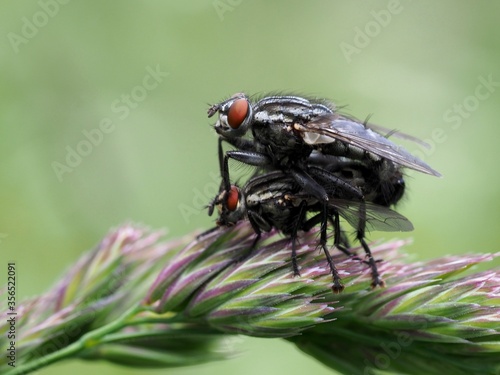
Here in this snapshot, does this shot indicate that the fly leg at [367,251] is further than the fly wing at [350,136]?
No

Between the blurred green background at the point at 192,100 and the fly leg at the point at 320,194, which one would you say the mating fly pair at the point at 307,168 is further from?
the blurred green background at the point at 192,100

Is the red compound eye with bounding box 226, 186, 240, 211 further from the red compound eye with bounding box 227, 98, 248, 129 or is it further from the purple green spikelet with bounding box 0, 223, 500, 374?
the red compound eye with bounding box 227, 98, 248, 129

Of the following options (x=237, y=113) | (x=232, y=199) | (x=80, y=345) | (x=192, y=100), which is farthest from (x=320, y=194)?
(x=192, y=100)

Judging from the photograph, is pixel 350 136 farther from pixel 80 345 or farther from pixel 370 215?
pixel 80 345

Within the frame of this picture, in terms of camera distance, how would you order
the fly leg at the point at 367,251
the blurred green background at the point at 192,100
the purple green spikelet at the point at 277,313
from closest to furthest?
the purple green spikelet at the point at 277,313 → the fly leg at the point at 367,251 → the blurred green background at the point at 192,100

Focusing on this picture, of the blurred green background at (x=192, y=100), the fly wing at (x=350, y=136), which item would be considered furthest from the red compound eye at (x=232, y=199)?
the blurred green background at (x=192, y=100)

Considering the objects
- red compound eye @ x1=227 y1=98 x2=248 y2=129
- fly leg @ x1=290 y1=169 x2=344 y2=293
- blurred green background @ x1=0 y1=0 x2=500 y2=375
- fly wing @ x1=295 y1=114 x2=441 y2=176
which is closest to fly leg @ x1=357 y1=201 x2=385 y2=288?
fly leg @ x1=290 y1=169 x2=344 y2=293

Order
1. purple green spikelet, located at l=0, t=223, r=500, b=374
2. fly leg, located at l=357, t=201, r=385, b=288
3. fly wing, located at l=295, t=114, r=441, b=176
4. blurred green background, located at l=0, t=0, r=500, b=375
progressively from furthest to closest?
blurred green background, located at l=0, t=0, r=500, b=375 → fly wing, located at l=295, t=114, r=441, b=176 → fly leg, located at l=357, t=201, r=385, b=288 → purple green spikelet, located at l=0, t=223, r=500, b=374
